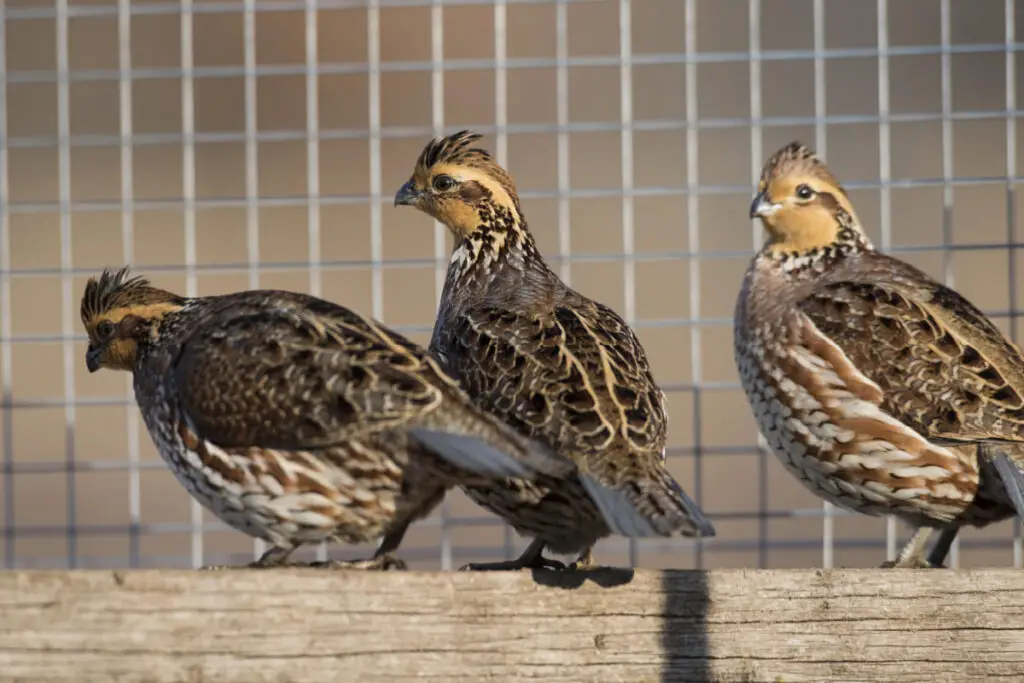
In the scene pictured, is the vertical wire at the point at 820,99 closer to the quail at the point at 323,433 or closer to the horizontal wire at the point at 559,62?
the horizontal wire at the point at 559,62

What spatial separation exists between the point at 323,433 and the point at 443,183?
139cm

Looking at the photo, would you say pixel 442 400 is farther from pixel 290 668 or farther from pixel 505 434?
pixel 290 668

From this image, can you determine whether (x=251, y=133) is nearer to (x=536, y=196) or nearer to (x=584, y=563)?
(x=536, y=196)

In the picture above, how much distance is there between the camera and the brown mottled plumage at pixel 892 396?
5027 millimetres

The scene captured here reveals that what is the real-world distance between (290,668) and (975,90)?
19.1 ft

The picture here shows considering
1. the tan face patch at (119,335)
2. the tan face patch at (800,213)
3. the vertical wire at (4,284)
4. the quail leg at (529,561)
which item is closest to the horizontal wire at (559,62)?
the vertical wire at (4,284)

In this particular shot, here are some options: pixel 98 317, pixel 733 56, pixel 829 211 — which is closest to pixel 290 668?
pixel 98 317

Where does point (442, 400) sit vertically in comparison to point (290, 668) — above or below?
above

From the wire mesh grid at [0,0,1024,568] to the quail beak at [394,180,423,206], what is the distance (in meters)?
0.95

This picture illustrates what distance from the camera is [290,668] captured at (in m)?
3.62

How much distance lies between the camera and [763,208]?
5.76 m

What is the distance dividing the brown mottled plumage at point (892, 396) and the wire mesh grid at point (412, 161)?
0.97 meters

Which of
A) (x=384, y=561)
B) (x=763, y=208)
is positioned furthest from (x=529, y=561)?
(x=763, y=208)

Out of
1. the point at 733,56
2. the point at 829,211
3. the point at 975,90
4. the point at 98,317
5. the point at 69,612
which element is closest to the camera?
Result: the point at 69,612
